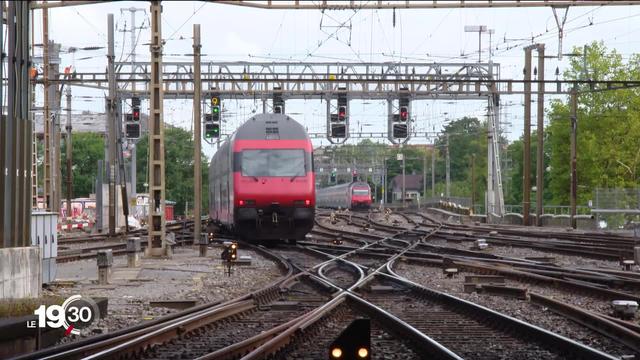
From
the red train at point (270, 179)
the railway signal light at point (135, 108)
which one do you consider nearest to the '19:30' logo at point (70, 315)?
the red train at point (270, 179)

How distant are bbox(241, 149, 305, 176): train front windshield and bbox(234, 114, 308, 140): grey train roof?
0.48m

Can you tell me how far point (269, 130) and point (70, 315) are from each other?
19826 millimetres

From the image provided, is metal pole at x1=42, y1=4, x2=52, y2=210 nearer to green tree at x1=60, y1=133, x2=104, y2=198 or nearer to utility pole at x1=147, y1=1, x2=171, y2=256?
utility pole at x1=147, y1=1, x2=171, y2=256

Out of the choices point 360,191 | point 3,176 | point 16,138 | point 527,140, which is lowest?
point 360,191

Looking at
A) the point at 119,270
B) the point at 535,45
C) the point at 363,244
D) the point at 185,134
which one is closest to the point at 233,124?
the point at 185,134

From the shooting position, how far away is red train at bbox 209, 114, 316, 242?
30250mm

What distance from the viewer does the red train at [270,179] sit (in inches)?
1191

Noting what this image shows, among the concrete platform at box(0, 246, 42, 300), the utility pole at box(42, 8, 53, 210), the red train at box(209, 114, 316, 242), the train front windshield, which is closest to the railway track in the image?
the concrete platform at box(0, 246, 42, 300)

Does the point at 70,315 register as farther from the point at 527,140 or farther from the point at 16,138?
the point at 527,140

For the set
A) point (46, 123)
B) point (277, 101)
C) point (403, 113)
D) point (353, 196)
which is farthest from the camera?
point (353, 196)

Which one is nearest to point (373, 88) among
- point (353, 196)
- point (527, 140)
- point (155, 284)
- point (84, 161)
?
point (527, 140)

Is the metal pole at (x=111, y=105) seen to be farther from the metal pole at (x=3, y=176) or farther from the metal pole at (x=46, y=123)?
the metal pole at (x=3, y=176)

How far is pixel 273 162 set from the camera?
3058 cm

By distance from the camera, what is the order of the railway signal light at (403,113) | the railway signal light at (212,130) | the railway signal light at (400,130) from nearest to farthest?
the railway signal light at (212,130) → the railway signal light at (400,130) → the railway signal light at (403,113)
